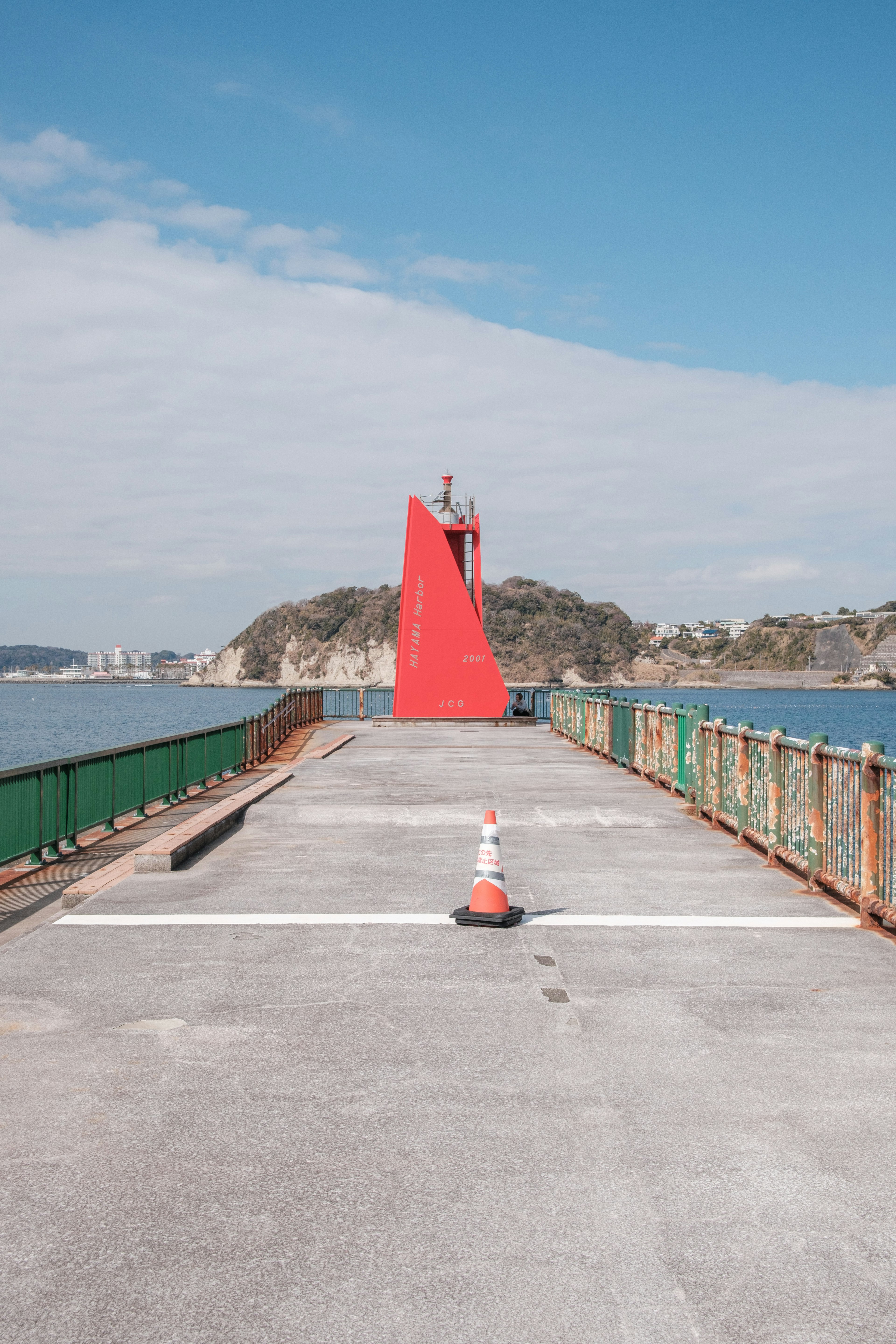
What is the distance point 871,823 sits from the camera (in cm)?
810

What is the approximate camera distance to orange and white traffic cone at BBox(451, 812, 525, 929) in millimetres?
8117

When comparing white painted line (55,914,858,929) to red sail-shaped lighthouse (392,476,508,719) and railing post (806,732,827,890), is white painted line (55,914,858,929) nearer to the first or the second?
railing post (806,732,827,890)

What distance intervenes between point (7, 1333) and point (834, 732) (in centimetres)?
8692

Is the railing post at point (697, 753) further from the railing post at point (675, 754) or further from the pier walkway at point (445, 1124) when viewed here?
the pier walkway at point (445, 1124)

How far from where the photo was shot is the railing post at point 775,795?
34.4 ft

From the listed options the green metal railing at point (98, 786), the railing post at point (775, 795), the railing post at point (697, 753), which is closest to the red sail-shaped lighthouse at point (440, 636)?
the green metal railing at point (98, 786)

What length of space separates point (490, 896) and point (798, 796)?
315 cm

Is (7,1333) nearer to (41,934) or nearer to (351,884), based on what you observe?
(41,934)

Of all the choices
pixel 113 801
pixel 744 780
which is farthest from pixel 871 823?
pixel 113 801

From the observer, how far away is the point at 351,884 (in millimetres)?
9742

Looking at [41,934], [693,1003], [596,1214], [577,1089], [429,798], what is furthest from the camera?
[429,798]

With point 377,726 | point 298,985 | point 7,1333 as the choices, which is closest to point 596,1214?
point 7,1333

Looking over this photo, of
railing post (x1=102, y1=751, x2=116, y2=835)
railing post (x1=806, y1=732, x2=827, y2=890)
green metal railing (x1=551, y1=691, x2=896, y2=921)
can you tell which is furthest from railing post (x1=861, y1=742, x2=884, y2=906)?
railing post (x1=102, y1=751, x2=116, y2=835)

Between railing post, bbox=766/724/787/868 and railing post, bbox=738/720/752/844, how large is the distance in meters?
0.99
